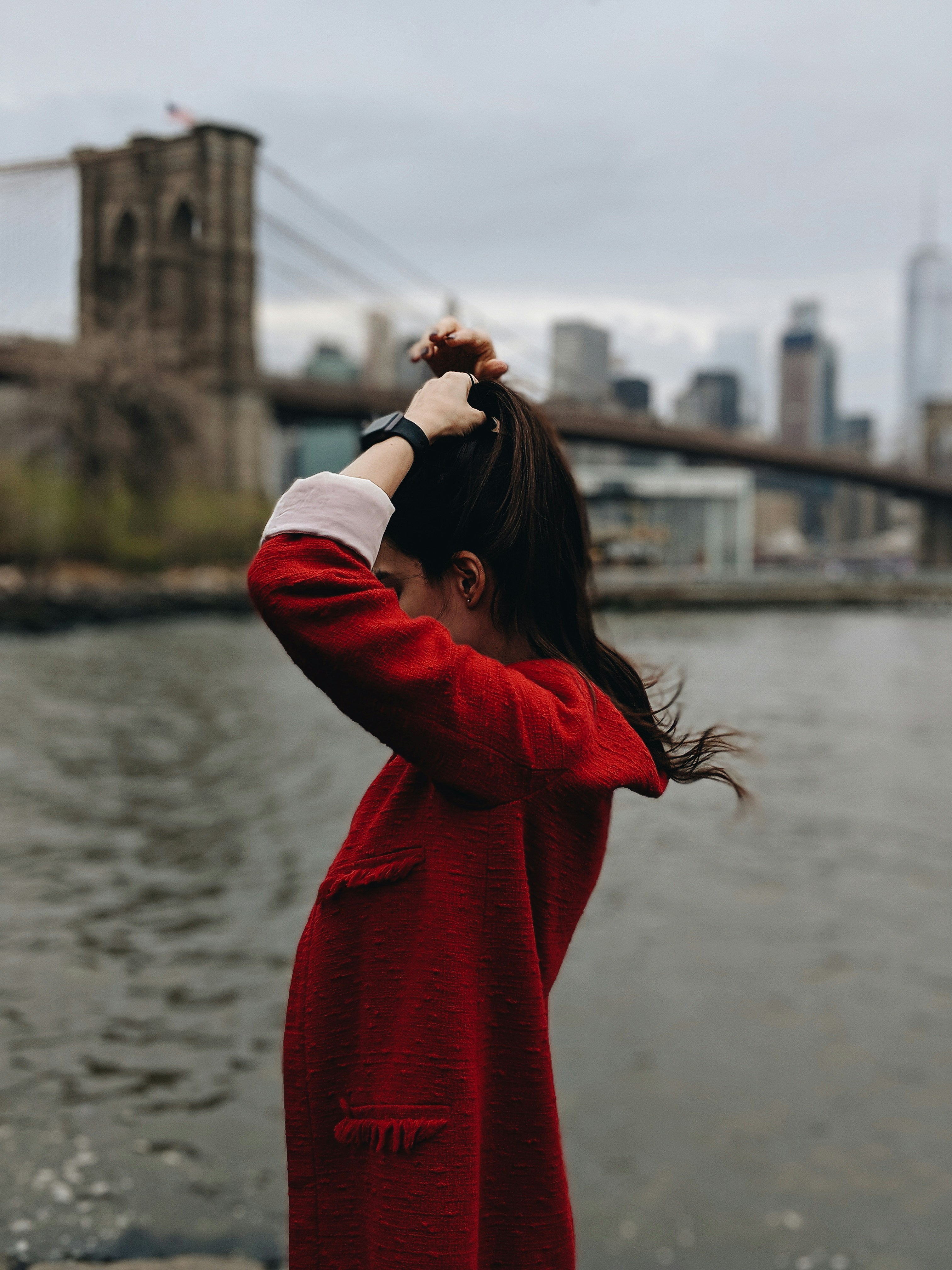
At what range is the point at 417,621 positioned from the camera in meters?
0.95

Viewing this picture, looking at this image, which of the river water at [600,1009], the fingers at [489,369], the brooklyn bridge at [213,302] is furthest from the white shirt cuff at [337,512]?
the brooklyn bridge at [213,302]

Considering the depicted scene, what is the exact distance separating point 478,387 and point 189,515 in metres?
27.2

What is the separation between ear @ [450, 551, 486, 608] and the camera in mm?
1046

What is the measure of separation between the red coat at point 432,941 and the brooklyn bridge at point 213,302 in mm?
28278

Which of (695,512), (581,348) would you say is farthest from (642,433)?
(581,348)

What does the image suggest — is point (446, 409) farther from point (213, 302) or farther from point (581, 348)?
point (213, 302)

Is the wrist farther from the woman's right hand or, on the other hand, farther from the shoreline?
the shoreline

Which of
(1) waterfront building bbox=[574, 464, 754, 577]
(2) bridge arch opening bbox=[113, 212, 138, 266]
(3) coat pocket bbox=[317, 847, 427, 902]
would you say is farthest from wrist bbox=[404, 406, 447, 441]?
(1) waterfront building bbox=[574, 464, 754, 577]

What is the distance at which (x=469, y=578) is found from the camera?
1.06 m

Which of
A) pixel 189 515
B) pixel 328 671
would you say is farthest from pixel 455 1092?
pixel 189 515

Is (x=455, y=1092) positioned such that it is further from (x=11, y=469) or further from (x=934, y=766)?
(x=11, y=469)

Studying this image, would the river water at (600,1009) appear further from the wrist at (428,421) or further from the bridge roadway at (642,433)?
the bridge roadway at (642,433)

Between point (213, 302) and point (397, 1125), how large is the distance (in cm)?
3447

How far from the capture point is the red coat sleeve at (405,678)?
3.03 ft
